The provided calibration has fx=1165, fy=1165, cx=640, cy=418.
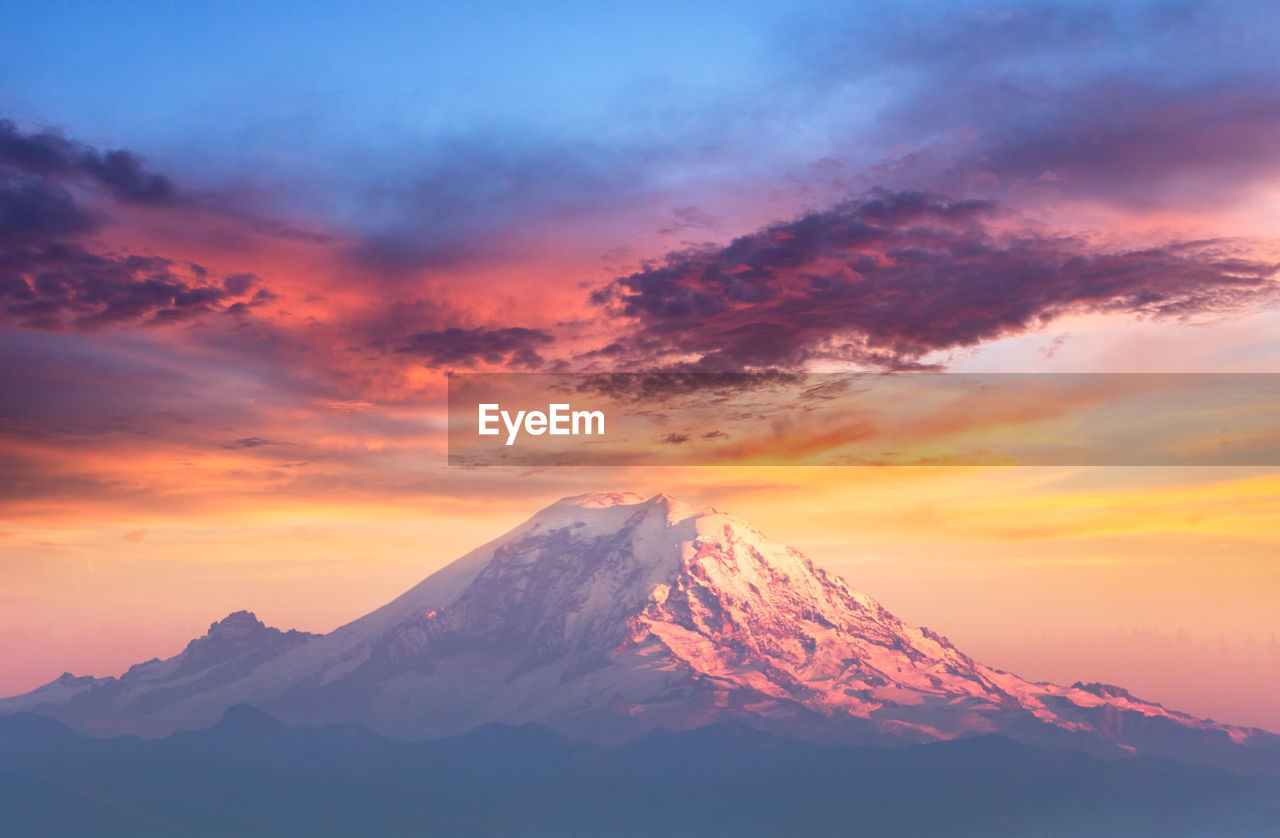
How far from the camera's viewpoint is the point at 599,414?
14562 centimetres

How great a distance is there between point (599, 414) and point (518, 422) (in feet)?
33.2

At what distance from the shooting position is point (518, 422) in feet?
476
